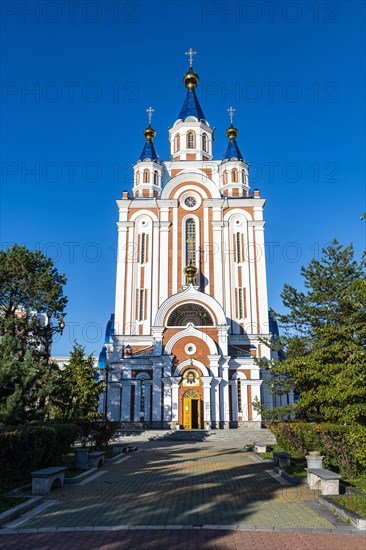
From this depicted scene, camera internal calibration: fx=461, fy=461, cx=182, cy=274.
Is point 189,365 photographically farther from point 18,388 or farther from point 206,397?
point 18,388

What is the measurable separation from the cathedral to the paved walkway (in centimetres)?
1452

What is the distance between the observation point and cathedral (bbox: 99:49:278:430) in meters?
27.5

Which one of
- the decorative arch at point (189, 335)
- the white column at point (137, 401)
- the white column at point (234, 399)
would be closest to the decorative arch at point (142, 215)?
the decorative arch at point (189, 335)

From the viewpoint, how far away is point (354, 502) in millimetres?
8508

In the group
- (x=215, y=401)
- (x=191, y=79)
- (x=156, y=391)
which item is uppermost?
(x=191, y=79)

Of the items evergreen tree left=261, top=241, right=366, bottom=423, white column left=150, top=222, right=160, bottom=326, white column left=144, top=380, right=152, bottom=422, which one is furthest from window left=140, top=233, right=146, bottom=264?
evergreen tree left=261, top=241, right=366, bottom=423

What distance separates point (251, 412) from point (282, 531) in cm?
2156

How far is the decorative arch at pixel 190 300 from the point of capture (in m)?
28.6

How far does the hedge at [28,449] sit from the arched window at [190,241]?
21663mm

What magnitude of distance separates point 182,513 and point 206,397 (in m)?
19.2

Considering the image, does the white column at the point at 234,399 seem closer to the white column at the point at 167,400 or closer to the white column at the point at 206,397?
the white column at the point at 206,397

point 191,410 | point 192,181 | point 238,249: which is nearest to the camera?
point 191,410

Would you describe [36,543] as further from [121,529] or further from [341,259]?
[341,259]

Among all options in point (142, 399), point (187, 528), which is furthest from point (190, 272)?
point (187, 528)
